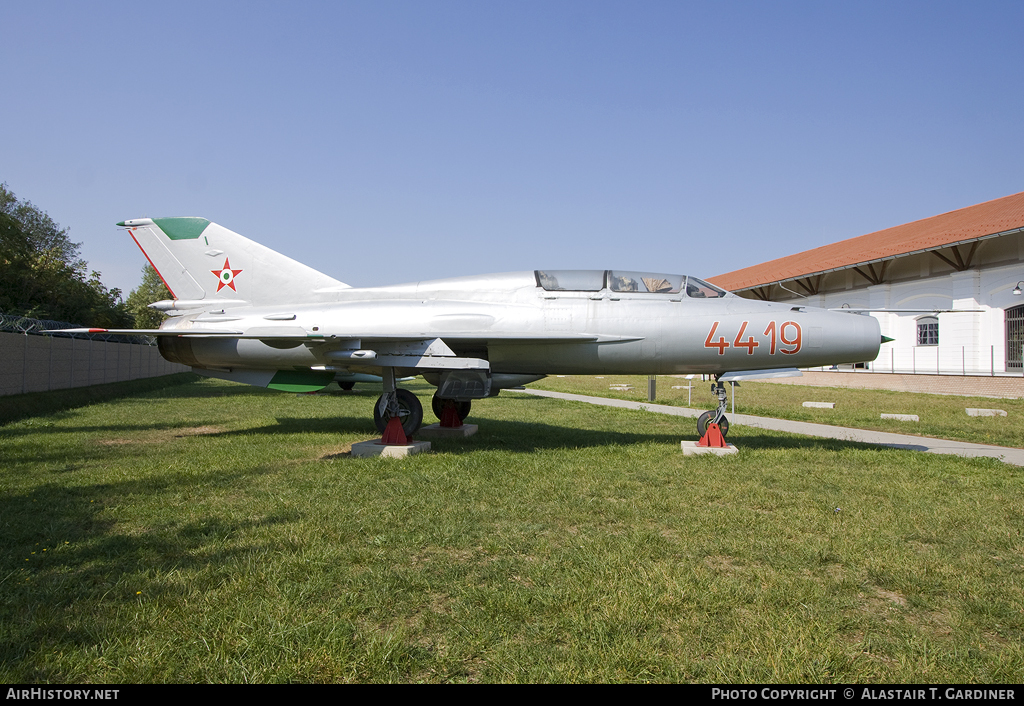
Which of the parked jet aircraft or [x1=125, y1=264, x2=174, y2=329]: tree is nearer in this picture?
the parked jet aircraft

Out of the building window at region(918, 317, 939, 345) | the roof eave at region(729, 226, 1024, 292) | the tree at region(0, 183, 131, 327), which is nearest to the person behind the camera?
the roof eave at region(729, 226, 1024, 292)

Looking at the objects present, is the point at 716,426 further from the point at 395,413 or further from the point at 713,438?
the point at 395,413

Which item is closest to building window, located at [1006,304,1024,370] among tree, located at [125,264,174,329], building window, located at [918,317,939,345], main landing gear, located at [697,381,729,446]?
building window, located at [918,317,939,345]

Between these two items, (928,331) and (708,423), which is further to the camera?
(928,331)

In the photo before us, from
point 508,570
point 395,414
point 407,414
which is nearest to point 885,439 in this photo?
point 407,414

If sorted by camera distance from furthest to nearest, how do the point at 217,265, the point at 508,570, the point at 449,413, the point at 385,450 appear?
the point at 449,413
the point at 217,265
the point at 385,450
the point at 508,570

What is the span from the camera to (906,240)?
2998cm

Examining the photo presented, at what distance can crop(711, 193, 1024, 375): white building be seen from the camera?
77.8ft

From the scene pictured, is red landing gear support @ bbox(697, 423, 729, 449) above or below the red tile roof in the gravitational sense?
below

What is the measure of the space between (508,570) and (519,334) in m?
5.24

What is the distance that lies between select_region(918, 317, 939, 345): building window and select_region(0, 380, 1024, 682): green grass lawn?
23.0 metres

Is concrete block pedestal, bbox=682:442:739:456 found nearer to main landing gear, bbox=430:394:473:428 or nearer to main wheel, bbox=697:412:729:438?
main wheel, bbox=697:412:729:438

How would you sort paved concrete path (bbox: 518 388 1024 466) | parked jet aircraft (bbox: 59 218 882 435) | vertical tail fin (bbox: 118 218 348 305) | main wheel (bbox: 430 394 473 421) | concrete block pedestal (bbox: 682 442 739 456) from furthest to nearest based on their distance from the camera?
main wheel (bbox: 430 394 473 421) < vertical tail fin (bbox: 118 218 348 305) < paved concrete path (bbox: 518 388 1024 466) < parked jet aircraft (bbox: 59 218 882 435) < concrete block pedestal (bbox: 682 442 739 456)

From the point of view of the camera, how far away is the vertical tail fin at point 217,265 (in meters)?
10.4
